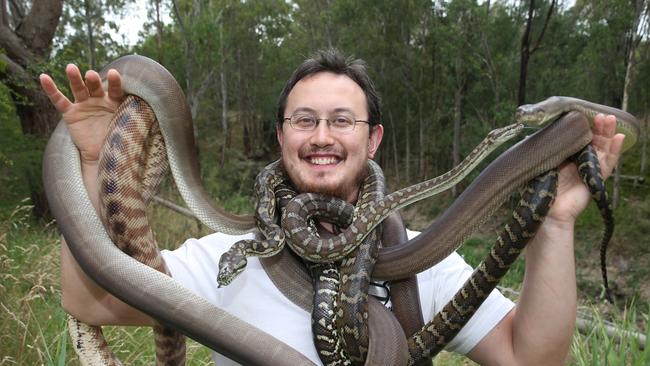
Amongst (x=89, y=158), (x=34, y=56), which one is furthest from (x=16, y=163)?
(x=89, y=158)

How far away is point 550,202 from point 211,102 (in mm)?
46254

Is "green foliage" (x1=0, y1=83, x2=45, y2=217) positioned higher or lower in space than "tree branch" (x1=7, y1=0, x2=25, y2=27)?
lower

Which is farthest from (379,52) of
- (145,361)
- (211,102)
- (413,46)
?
(145,361)

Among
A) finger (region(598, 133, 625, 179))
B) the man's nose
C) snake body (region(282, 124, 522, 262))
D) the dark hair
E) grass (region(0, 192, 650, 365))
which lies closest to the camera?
finger (region(598, 133, 625, 179))

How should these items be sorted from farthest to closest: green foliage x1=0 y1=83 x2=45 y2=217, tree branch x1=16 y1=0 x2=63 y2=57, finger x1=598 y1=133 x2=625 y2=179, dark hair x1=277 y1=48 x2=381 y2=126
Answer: tree branch x1=16 y1=0 x2=63 y2=57 < green foliage x1=0 y1=83 x2=45 y2=217 < dark hair x1=277 y1=48 x2=381 y2=126 < finger x1=598 y1=133 x2=625 y2=179

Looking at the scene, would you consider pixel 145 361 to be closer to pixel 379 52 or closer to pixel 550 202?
pixel 550 202

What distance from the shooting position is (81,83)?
2.39m

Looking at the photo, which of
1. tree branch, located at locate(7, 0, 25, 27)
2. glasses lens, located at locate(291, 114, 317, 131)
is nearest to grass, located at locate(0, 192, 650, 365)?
glasses lens, located at locate(291, 114, 317, 131)

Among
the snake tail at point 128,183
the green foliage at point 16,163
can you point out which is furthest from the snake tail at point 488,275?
the green foliage at point 16,163

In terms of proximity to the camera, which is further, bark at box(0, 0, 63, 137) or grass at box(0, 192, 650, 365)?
bark at box(0, 0, 63, 137)

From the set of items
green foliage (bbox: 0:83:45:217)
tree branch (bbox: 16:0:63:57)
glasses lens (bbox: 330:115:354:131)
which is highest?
tree branch (bbox: 16:0:63:57)

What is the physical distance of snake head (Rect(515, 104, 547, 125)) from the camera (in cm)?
257

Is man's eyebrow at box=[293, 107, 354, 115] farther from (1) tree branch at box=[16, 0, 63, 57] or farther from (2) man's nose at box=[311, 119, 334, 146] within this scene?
(1) tree branch at box=[16, 0, 63, 57]

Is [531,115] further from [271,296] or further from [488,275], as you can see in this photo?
[271,296]
